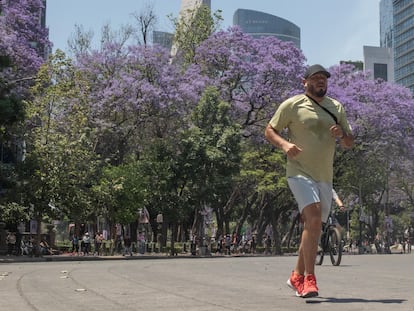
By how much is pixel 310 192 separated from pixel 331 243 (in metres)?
8.87

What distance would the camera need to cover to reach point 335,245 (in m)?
14.1

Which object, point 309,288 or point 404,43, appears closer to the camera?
point 309,288

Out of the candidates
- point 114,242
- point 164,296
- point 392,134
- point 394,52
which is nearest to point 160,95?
point 114,242

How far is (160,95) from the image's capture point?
33.2 metres

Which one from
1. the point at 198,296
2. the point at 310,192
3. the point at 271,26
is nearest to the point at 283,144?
the point at 310,192

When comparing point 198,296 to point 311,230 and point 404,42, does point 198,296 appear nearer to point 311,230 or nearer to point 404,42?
point 311,230

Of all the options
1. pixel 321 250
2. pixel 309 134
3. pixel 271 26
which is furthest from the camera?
pixel 271 26

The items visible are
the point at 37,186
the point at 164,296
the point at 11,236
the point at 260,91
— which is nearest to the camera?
the point at 164,296

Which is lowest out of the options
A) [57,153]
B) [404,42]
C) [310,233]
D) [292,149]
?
[310,233]

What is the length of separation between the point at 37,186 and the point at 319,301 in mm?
23060

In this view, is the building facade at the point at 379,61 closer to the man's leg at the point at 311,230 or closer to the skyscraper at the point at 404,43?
the skyscraper at the point at 404,43

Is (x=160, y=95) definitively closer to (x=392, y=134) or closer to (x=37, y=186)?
(x=37, y=186)

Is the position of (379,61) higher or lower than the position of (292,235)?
higher

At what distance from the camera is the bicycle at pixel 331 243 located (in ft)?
45.6
